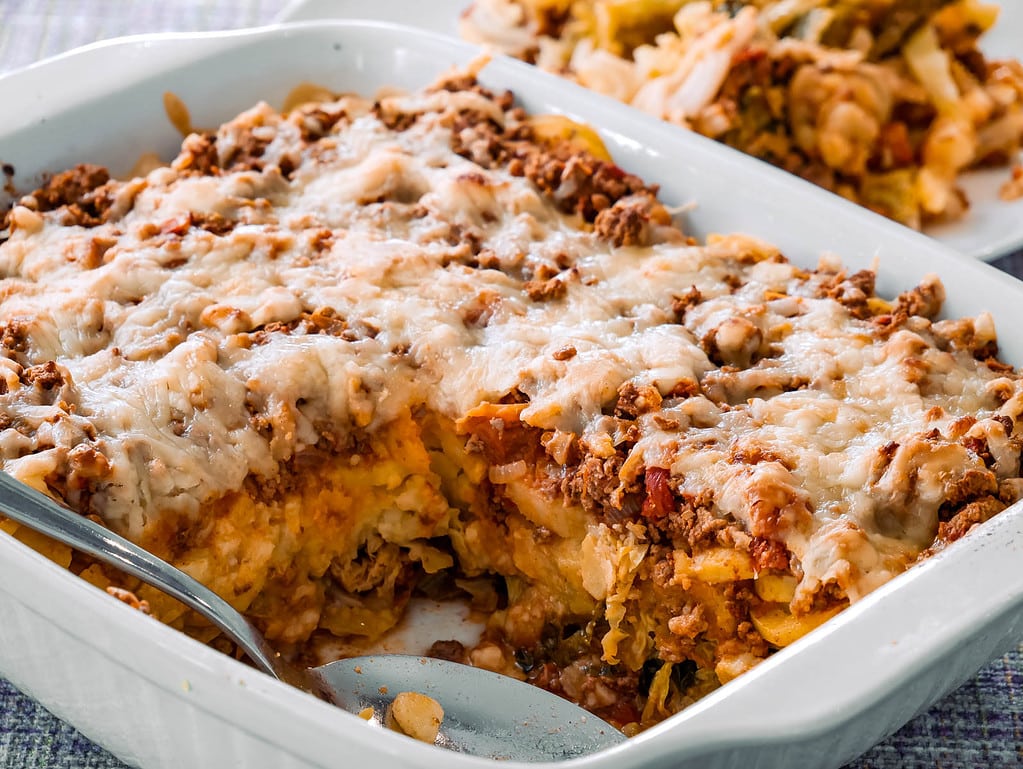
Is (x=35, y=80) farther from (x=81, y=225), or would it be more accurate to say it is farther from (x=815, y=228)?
(x=815, y=228)

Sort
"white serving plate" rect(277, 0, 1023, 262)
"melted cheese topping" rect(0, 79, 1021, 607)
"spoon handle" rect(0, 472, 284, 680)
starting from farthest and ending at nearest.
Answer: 1. "white serving plate" rect(277, 0, 1023, 262)
2. "melted cheese topping" rect(0, 79, 1021, 607)
3. "spoon handle" rect(0, 472, 284, 680)

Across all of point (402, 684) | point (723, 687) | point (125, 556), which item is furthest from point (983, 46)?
point (125, 556)


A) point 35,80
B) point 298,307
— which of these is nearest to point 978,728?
point 298,307

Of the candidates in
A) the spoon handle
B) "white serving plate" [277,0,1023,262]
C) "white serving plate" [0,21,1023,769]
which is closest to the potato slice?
the spoon handle

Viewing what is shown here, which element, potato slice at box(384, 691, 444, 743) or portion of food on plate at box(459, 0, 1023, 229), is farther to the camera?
portion of food on plate at box(459, 0, 1023, 229)

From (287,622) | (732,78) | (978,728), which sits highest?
(732,78)

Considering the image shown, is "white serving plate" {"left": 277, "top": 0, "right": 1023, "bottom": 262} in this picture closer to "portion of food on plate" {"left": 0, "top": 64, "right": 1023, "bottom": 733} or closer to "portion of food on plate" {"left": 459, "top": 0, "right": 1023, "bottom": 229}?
"portion of food on plate" {"left": 459, "top": 0, "right": 1023, "bottom": 229}

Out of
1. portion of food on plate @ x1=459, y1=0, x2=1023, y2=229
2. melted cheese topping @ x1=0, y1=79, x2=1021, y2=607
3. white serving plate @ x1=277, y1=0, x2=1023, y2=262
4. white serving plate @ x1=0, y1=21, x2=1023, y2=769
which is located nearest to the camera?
white serving plate @ x1=0, y1=21, x2=1023, y2=769
